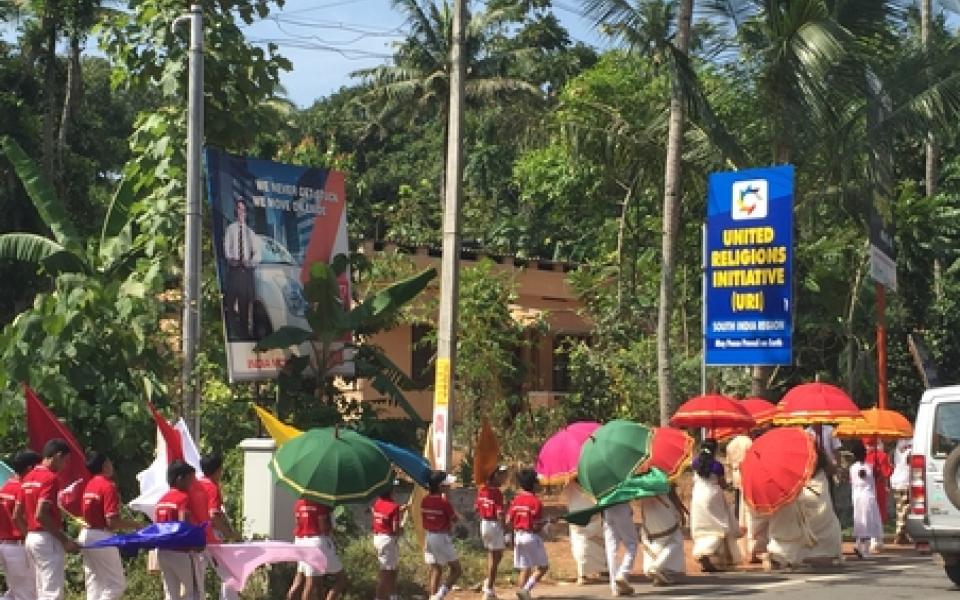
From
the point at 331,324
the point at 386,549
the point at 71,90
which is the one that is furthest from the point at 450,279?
the point at 71,90

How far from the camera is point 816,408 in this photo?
60.6 feet

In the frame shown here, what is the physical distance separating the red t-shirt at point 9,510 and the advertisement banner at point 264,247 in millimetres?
6836

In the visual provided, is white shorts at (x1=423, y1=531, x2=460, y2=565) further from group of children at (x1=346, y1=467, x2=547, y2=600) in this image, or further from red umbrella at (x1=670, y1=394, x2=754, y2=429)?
red umbrella at (x1=670, y1=394, x2=754, y2=429)

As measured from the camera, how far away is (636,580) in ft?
54.7

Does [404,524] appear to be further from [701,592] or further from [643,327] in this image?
[643,327]

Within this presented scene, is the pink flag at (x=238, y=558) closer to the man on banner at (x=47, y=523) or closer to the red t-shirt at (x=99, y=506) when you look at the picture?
the red t-shirt at (x=99, y=506)

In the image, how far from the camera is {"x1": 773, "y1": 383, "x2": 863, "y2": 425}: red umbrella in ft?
60.4

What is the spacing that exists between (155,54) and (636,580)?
9.56 metres

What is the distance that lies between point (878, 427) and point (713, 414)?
3.58 m

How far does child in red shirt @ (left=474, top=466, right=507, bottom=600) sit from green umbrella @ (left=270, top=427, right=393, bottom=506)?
73.1 inches

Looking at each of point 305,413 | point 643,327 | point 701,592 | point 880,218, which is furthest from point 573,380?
point 701,592

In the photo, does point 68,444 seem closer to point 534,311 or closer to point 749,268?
point 749,268

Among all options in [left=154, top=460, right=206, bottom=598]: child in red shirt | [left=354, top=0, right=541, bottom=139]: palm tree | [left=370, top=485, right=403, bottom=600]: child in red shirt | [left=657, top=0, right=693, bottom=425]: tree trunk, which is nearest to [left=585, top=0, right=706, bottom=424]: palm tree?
[left=657, top=0, right=693, bottom=425]: tree trunk

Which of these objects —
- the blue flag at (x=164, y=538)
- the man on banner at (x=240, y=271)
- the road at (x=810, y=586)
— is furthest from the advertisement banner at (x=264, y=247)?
the blue flag at (x=164, y=538)
